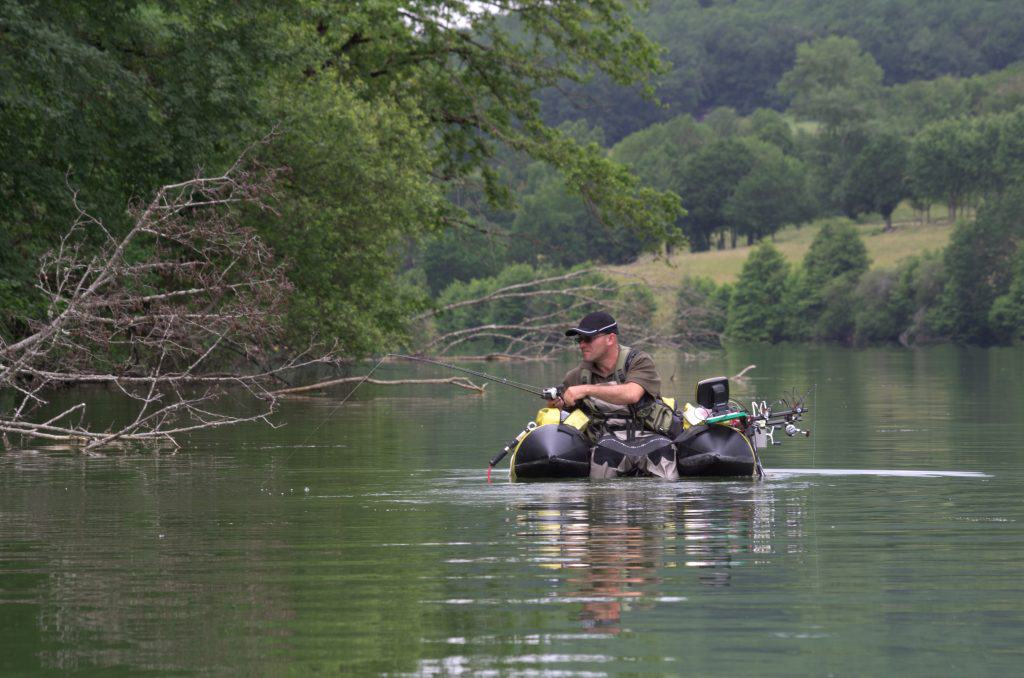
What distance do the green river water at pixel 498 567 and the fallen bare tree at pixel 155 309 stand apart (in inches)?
37.1

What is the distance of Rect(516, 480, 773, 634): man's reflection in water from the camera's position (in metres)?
9.08

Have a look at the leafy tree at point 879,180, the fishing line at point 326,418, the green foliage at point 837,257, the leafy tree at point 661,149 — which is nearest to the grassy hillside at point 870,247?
the leafy tree at point 879,180

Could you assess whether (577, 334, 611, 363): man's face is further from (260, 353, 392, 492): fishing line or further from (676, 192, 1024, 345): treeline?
(676, 192, 1024, 345): treeline

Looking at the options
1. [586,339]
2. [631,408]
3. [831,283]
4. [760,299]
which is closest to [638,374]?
[631,408]

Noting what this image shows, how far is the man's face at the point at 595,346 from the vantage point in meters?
15.4

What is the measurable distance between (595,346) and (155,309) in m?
8.79

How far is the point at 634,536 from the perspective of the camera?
1144 cm

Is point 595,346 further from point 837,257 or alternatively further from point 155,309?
point 837,257

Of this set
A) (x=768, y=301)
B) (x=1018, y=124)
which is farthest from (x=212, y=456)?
(x=1018, y=124)

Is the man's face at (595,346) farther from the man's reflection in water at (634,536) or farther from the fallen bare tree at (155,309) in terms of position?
the fallen bare tree at (155,309)

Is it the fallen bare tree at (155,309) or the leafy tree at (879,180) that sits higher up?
the leafy tree at (879,180)

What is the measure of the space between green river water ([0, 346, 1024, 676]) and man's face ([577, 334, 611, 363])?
1.23 metres

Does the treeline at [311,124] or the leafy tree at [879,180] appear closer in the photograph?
the treeline at [311,124]

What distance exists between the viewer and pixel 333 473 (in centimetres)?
1714
